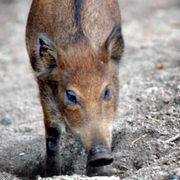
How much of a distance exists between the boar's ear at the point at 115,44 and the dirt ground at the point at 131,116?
8.0 inches

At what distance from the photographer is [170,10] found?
10352 mm

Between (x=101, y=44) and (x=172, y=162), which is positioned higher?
(x=101, y=44)

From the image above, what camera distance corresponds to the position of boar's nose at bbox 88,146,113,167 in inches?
135

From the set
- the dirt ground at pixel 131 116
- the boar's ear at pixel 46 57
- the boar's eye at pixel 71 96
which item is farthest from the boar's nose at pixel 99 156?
the boar's ear at pixel 46 57

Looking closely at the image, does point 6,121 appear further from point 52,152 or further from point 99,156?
point 99,156

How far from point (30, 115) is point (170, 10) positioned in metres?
5.83

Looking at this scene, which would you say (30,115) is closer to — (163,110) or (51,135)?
(51,135)

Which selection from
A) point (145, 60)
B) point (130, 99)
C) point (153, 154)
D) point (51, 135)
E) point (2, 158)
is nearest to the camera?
point (153, 154)

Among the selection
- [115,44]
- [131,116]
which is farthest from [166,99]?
[115,44]

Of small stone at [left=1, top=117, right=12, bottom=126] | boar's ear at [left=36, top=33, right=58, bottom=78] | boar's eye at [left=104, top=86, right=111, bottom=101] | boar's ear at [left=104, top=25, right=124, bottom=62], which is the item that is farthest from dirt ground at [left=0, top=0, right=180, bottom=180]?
boar's eye at [left=104, top=86, right=111, bottom=101]

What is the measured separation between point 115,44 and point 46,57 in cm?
78

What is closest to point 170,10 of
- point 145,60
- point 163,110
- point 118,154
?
point 145,60

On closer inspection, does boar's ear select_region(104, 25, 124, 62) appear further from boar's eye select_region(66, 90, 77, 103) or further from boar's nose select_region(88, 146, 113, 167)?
boar's nose select_region(88, 146, 113, 167)

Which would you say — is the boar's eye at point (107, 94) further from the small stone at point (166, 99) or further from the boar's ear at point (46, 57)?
the small stone at point (166, 99)
